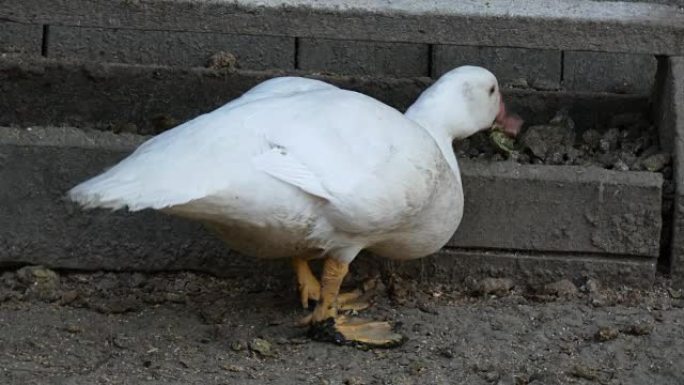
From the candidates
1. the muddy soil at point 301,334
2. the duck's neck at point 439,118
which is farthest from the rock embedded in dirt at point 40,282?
the duck's neck at point 439,118

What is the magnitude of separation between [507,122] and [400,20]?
Result: 1.71 feet

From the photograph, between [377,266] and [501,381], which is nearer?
[501,381]

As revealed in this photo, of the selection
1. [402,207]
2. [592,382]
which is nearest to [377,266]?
[402,207]

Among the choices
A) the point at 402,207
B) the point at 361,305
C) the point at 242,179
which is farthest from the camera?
the point at 361,305

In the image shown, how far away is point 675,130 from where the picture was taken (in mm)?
4457

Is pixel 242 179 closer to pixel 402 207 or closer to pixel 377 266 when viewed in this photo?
pixel 402 207

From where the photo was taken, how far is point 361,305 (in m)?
4.29

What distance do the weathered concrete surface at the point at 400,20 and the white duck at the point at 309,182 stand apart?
0.29 m

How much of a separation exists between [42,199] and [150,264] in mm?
398

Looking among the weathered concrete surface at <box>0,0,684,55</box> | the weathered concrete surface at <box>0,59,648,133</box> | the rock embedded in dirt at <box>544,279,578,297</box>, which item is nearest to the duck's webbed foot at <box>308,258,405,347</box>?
the rock embedded in dirt at <box>544,279,578,297</box>

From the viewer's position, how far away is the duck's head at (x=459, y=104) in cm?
433

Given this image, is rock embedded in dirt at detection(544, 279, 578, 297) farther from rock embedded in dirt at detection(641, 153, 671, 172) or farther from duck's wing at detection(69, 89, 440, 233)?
duck's wing at detection(69, 89, 440, 233)

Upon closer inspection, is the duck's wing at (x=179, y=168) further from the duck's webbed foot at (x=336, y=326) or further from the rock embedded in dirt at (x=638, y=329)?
the rock embedded in dirt at (x=638, y=329)

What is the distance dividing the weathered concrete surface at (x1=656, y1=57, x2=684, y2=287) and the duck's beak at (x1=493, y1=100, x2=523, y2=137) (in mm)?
482
